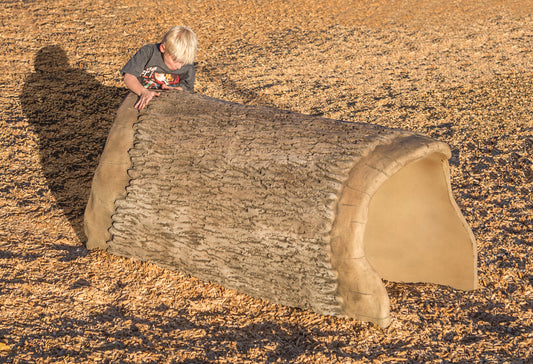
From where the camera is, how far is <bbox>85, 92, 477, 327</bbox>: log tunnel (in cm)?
329

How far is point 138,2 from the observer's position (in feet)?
32.1

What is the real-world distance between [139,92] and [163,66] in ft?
1.46

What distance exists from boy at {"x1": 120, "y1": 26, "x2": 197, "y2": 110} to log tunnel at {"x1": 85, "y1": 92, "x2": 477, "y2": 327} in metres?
0.13

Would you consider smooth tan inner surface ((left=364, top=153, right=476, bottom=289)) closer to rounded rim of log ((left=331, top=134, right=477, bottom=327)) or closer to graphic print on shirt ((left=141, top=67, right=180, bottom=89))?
rounded rim of log ((left=331, top=134, right=477, bottom=327))

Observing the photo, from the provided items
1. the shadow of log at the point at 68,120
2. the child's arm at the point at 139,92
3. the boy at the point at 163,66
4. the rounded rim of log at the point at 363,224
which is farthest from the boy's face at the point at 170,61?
the rounded rim of log at the point at 363,224

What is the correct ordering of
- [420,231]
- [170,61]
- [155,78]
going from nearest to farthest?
1. [420,231]
2. [170,61]
3. [155,78]

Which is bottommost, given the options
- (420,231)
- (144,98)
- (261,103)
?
(420,231)

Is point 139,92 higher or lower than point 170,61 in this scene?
lower

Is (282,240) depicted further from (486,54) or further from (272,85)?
(486,54)

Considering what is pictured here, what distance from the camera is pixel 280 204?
3.35 meters

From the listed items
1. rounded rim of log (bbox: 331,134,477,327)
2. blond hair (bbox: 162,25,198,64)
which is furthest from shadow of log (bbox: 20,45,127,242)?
rounded rim of log (bbox: 331,134,477,327)

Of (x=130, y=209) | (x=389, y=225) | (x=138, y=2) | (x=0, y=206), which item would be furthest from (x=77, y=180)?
(x=138, y=2)

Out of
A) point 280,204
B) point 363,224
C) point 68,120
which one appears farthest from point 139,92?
point 68,120

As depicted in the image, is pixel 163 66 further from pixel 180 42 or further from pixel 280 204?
pixel 280 204
